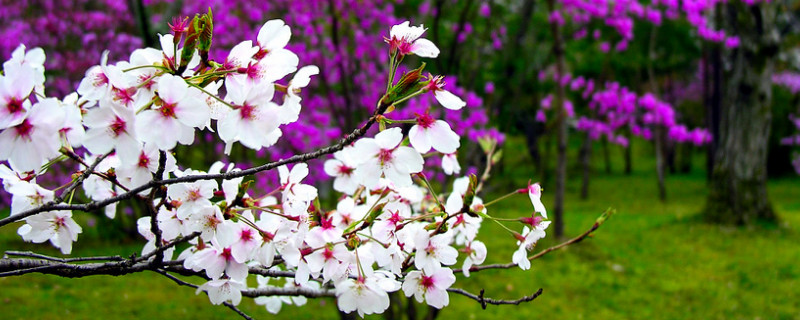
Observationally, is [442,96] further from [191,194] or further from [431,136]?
[191,194]

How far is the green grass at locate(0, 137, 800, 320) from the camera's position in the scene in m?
5.29

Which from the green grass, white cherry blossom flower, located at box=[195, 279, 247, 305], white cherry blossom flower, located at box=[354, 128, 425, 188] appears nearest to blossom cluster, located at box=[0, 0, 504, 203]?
the green grass

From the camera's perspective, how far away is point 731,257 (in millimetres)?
7492

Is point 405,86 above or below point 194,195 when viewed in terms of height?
above

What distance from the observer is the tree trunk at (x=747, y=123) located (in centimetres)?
865

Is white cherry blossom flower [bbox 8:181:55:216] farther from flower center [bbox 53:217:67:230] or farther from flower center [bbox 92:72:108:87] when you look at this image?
flower center [bbox 92:72:108:87]

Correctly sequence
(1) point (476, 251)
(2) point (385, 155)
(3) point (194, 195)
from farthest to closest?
(1) point (476, 251) < (3) point (194, 195) < (2) point (385, 155)

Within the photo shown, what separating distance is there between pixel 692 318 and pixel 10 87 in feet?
18.8

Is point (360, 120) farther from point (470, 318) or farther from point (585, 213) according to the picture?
point (585, 213)

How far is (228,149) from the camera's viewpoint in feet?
3.42

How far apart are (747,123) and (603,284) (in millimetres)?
4276

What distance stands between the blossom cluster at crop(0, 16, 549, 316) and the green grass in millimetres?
3940

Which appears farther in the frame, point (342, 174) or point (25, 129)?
point (342, 174)

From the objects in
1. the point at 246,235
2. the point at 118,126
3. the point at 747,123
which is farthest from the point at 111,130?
the point at 747,123
